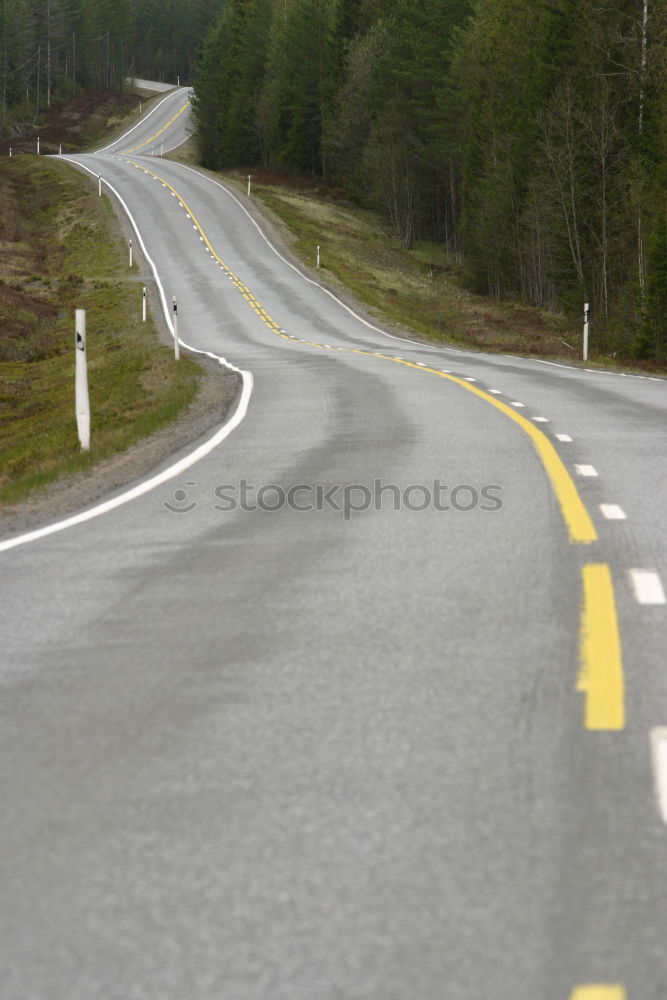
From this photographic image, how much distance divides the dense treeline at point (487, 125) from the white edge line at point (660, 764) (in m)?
34.6

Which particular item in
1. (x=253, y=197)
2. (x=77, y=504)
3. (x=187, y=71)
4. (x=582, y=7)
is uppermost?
(x=187, y=71)

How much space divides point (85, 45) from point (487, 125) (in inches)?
4119

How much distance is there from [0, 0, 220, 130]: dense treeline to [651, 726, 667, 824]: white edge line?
12628cm

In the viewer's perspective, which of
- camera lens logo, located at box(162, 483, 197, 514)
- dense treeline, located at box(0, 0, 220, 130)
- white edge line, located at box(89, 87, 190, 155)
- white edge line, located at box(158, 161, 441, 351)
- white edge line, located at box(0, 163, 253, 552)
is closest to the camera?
white edge line, located at box(0, 163, 253, 552)

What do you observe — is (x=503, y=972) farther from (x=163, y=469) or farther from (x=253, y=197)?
(x=253, y=197)

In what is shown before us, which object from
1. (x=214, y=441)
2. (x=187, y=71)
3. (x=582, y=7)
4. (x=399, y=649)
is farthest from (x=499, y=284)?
(x=187, y=71)

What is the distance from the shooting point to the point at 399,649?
5.46 m

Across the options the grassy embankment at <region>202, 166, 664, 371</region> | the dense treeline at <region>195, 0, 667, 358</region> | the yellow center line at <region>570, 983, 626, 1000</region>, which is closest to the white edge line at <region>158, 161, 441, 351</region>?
the grassy embankment at <region>202, 166, 664, 371</region>

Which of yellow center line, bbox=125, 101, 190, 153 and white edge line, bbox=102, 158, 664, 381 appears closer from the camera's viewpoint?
white edge line, bbox=102, 158, 664, 381

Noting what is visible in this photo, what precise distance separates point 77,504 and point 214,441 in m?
3.97

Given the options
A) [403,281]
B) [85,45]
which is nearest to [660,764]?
[403,281]

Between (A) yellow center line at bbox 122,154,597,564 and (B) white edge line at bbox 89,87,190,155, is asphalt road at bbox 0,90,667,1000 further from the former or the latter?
(B) white edge line at bbox 89,87,190,155

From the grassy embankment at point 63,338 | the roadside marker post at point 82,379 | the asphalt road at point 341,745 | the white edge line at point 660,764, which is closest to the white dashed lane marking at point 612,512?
the asphalt road at point 341,745

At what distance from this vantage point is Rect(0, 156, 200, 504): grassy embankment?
56.6 feet
